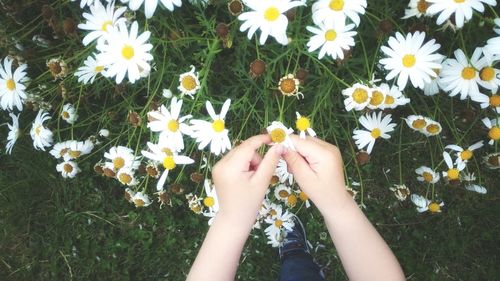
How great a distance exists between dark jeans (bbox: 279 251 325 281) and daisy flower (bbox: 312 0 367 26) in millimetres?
1160

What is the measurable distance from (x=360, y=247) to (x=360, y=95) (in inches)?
Answer: 19.3

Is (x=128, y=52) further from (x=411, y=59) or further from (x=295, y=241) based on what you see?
(x=295, y=241)

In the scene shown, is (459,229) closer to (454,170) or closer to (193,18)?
(454,170)

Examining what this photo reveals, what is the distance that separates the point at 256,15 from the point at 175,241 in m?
1.37

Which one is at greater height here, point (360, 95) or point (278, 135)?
point (360, 95)

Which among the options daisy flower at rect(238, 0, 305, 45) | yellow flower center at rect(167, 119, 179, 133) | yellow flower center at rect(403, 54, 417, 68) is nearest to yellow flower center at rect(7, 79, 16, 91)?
yellow flower center at rect(167, 119, 179, 133)

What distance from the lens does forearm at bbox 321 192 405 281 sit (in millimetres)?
1448

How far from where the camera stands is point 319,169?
4.35 feet

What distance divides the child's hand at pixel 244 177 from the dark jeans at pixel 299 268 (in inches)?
32.5

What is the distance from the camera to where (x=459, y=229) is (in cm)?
235

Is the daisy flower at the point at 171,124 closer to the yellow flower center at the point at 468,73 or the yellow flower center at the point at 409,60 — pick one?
the yellow flower center at the point at 409,60

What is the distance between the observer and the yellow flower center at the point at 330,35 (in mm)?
1478

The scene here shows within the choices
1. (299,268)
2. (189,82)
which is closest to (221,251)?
(189,82)

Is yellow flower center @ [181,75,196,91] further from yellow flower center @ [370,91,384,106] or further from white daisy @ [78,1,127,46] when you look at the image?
yellow flower center @ [370,91,384,106]
